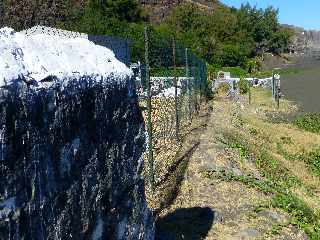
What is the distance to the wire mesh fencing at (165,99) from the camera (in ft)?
36.4

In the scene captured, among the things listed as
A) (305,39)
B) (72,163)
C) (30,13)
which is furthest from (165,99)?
(305,39)

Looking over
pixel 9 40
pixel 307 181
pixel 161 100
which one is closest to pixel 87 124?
pixel 9 40

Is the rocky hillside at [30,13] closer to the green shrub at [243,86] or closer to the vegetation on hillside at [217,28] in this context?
the green shrub at [243,86]

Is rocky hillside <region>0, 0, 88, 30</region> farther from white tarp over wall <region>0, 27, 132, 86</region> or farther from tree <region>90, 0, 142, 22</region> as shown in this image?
tree <region>90, 0, 142, 22</region>

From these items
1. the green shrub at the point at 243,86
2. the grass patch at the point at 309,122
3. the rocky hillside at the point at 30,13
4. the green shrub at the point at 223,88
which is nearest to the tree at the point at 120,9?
the green shrub at the point at 243,86

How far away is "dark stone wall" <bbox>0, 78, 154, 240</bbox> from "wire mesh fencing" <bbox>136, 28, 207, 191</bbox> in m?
3.79

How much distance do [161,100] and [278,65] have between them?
239 ft

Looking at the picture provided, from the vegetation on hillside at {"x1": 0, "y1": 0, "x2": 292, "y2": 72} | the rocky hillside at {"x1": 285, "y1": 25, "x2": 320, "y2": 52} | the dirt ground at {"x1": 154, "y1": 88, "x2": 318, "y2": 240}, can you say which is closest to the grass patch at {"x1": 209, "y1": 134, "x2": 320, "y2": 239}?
the dirt ground at {"x1": 154, "y1": 88, "x2": 318, "y2": 240}

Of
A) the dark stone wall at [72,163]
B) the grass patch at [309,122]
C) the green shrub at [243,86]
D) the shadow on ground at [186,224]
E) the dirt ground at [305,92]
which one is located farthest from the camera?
the green shrub at [243,86]

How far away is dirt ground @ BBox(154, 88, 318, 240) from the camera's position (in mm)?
7121

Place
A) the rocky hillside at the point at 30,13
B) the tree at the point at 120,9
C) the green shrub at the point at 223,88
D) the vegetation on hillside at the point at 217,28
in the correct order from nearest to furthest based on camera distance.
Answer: the rocky hillside at the point at 30,13 → the green shrub at the point at 223,88 → the tree at the point at 120,9 → the vegetation on hillside at the point at 217,28

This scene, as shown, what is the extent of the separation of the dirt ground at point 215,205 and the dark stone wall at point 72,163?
1.47 m

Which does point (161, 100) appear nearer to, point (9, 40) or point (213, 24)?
point (9, 40)

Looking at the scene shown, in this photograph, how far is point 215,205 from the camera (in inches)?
314
